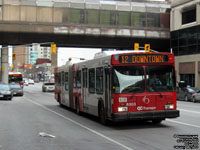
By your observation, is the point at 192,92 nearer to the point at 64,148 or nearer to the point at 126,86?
the point at 126,86

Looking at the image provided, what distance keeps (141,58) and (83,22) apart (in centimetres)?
3662

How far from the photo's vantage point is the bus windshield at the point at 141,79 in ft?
41.4

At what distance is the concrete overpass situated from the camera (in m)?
46.8

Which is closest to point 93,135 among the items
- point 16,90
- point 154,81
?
point 154,81

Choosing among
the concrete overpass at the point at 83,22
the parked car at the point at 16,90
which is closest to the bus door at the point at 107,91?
the parked car at the point at 16,90

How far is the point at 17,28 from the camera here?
46.1 m

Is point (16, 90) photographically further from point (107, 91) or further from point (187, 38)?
point (107, 91)

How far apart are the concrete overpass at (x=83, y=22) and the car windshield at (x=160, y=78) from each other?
1394 inches

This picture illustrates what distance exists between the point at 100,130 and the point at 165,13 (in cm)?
4232

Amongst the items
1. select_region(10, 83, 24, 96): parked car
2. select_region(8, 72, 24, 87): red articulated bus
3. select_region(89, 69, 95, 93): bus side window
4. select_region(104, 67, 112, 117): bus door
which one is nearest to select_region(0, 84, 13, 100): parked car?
select_region(10, 83, 24, 96): parked car

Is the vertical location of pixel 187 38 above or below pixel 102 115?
above

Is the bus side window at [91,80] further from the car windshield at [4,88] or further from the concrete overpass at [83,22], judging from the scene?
the concrete overpass at [83,22]

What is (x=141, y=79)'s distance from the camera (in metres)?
12.7

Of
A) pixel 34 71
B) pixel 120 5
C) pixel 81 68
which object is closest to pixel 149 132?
pixel 81 68
